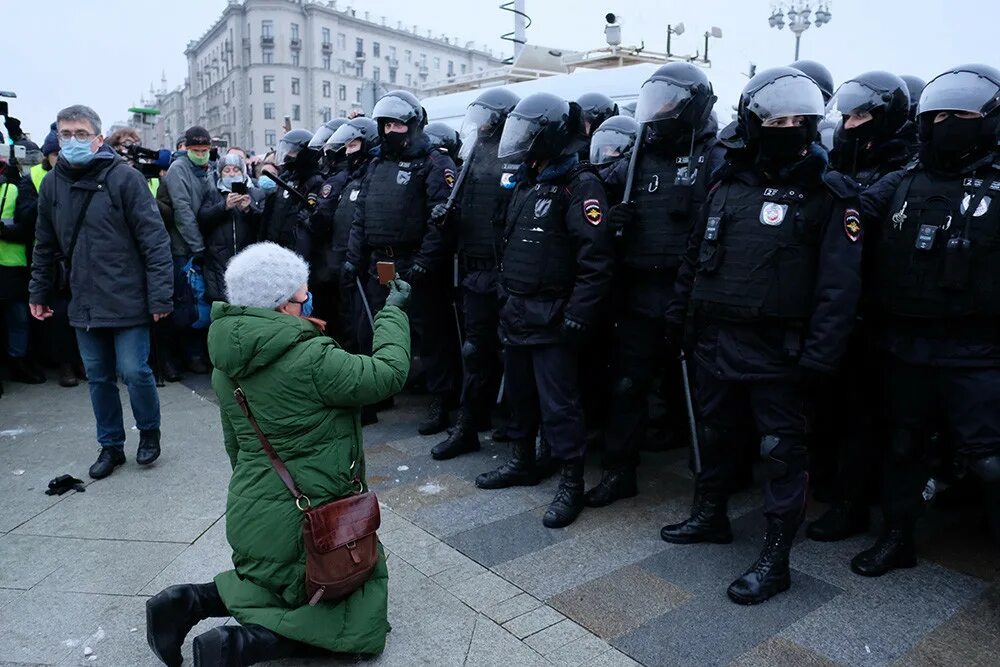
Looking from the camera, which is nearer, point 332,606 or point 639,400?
point 332,606

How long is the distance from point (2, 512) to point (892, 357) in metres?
4.54

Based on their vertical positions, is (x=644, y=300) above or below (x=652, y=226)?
below

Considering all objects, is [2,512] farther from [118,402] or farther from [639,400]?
[639,400]

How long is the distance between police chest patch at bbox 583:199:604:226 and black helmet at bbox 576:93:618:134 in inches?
72.1

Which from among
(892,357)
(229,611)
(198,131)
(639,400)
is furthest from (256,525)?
(198,131)

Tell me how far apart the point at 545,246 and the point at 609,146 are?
4.54 feet

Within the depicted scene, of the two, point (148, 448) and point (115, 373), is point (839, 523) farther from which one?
point (115, 373)

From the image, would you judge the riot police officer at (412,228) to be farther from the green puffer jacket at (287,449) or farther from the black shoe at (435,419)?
the green puffer jacket at (287,449)

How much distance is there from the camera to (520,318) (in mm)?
4211

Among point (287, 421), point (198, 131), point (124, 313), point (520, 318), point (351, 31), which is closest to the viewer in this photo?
point (287, 421)

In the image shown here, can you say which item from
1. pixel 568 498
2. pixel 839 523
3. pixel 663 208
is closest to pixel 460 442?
pixel 568 498

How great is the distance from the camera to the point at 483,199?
4.97m

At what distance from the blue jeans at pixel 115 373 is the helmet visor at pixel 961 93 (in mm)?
4286

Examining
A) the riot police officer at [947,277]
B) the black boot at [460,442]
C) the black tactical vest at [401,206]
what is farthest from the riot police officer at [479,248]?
the riot police officer at [947,277]
